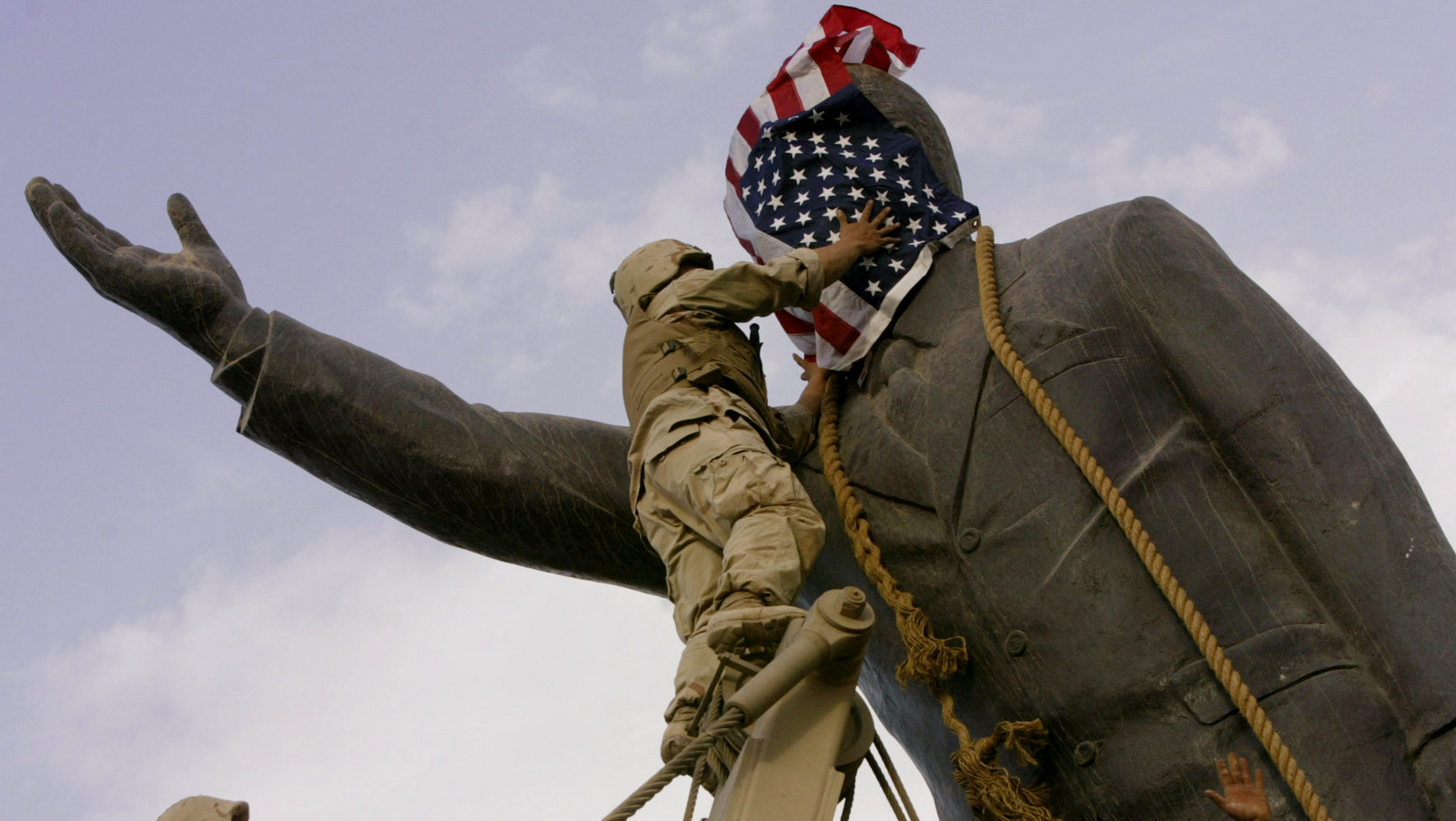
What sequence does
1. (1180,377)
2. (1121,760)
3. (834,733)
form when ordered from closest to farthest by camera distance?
1. (834,733)
2. (1121,760)
3. (1180,377)

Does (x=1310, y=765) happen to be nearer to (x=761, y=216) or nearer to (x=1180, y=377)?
(x=1180, y=377)

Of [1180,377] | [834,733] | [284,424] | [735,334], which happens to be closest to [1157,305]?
[1180,377]

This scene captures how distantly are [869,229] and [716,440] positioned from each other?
1.23 meters

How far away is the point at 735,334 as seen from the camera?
20.1 ft

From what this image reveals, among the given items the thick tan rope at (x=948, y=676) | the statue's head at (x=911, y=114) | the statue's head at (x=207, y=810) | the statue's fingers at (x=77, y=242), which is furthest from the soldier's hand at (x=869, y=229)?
the statue's head at (x=207, y=810)

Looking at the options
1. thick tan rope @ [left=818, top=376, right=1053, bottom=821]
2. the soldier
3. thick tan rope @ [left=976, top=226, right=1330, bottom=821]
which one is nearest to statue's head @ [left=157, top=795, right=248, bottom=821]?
the soldier

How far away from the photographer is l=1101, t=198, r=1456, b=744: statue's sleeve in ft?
15.9

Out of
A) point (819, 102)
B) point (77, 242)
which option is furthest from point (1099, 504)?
point (77, 242)

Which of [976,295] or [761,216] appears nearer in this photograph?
[976,295]

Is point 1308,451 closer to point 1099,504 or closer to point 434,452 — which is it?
point 1099,504

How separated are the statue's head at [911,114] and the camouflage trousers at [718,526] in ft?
5.90

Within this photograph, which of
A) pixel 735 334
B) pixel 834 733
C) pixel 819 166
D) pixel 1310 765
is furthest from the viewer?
pixel 819 166

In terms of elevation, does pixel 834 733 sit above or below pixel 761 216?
below

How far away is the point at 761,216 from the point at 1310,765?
2.92m
